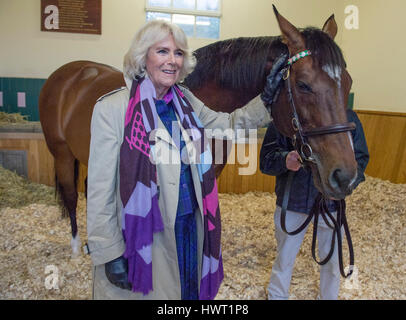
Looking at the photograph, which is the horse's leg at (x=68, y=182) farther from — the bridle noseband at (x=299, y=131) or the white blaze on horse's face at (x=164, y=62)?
the bridle noseband at (x=299, y=131)

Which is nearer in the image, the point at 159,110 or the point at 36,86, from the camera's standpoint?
the point at 159,110

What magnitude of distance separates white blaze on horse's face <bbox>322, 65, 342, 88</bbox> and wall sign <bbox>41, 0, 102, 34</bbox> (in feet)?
12.8

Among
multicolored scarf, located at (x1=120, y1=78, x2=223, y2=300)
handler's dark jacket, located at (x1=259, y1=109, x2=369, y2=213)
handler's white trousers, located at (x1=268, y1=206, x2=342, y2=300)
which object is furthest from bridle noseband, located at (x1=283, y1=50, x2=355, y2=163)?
handler's white trousers, located at (x1=268, y1=206, x2=342, y2=300)

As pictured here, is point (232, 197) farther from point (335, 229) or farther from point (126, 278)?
point (126, 278)

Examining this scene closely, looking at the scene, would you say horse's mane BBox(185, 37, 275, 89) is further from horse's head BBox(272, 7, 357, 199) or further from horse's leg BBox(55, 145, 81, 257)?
horse's leg BBox(55, 145, 81, 257)

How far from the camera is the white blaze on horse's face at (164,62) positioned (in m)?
1.03

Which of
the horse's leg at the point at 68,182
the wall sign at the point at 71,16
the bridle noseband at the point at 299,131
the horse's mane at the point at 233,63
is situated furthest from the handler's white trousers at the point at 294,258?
the wall sign at the point at 71,16

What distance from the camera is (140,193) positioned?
975 mm

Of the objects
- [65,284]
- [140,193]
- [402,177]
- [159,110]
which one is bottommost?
[65,284]

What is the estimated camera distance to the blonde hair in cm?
100

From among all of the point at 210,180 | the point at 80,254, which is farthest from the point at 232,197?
the point at 210,180

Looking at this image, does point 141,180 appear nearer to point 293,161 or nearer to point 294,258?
point 293,161

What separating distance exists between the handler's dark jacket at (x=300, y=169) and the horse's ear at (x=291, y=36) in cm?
47
